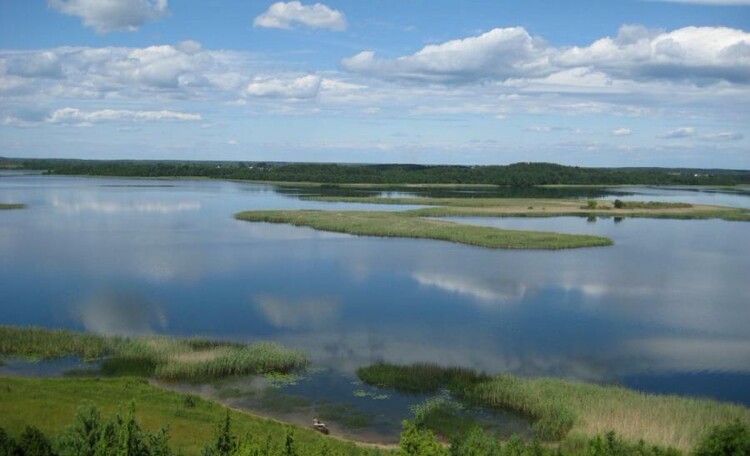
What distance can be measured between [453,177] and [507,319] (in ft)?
309

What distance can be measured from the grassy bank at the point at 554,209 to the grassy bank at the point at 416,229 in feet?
19.4

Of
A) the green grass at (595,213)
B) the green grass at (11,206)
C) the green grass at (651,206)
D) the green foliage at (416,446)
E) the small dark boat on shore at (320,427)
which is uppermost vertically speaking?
the green grass at (651,206)

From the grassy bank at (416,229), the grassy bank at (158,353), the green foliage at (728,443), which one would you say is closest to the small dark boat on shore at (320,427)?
the grassy bank at (158,353)

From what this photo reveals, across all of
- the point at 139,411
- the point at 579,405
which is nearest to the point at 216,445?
the point at 139,411

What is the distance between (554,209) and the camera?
59188 millimetres

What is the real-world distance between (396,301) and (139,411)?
12.1 m

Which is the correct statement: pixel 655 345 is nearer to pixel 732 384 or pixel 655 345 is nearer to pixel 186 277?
pixel 732 384

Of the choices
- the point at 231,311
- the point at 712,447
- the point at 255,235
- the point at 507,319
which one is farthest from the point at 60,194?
the point at 712,447

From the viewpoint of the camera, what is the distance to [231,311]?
21797mm

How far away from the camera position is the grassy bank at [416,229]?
→ 37.1 meters

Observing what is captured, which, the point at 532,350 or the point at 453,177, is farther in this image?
the point at 453,177

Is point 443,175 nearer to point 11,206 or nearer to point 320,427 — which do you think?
point 11,206

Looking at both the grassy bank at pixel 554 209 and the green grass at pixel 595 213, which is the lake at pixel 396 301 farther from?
the grassy bank at pixel 554 209

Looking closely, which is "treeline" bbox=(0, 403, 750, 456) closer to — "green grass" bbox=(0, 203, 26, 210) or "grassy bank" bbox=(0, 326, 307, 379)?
"grassy bank" bbox=(0, 326, 307, 379)
